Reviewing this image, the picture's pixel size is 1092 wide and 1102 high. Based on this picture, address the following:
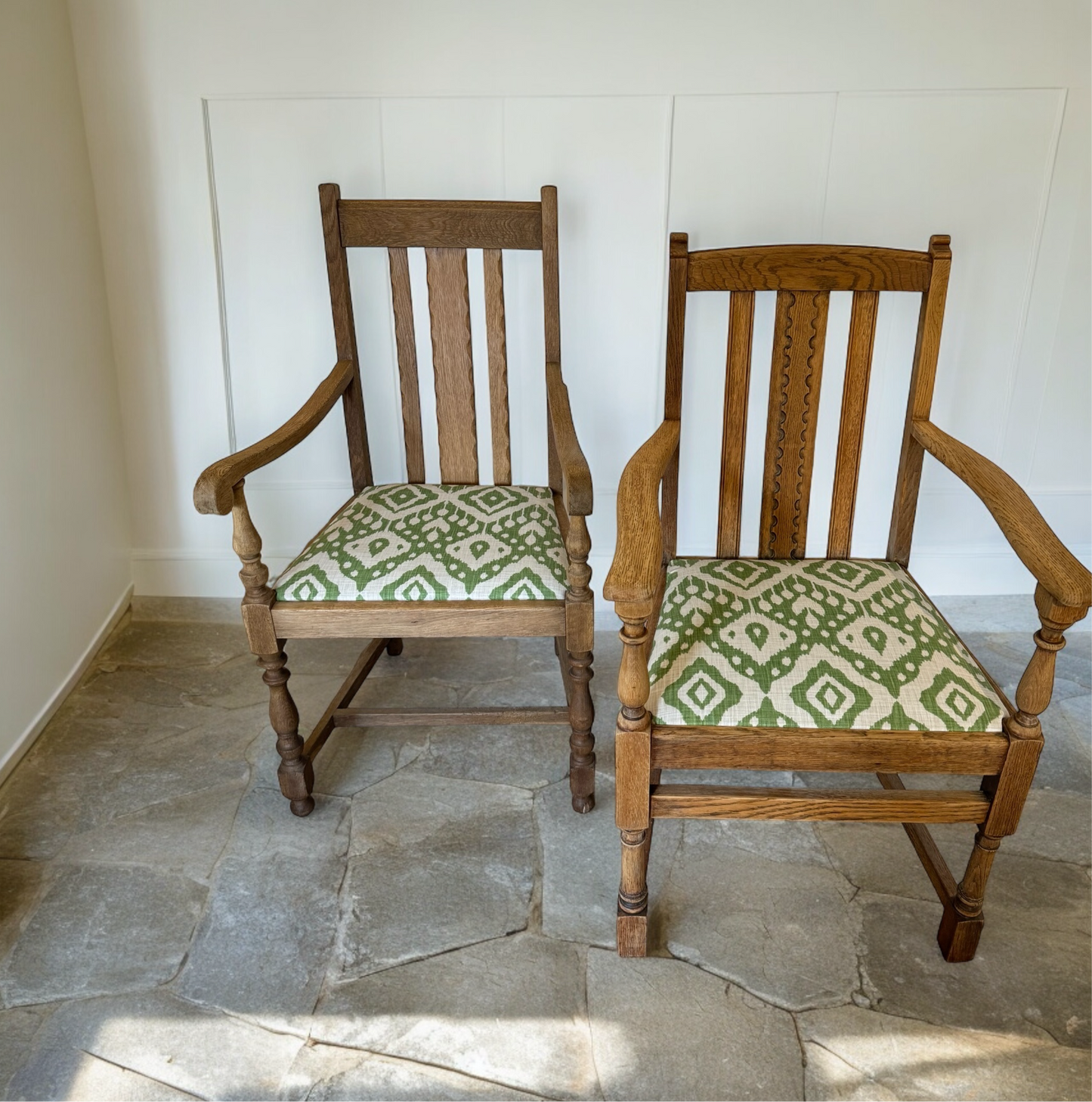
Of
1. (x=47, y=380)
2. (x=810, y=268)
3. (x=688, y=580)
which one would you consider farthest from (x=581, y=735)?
(x=47, y=380)

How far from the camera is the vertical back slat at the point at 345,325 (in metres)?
1.88

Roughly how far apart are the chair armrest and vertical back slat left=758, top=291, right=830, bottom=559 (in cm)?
35

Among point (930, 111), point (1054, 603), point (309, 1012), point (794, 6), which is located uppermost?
point (794, 6)

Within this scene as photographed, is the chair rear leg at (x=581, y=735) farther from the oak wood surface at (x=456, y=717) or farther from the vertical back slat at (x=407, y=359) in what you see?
the vertical back slat at (x=407, y=359)

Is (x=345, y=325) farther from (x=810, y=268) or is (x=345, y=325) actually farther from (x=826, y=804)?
(x=826, y=804)

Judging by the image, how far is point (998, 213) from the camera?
218cm

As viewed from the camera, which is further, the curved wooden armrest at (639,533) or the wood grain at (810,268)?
the wood grain at (810,268)

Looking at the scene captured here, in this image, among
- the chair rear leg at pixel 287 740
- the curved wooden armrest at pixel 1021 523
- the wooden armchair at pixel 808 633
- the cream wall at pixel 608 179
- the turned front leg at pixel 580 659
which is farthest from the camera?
the cream wall at pixel 608 179

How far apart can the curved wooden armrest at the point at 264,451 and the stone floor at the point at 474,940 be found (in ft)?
2.22

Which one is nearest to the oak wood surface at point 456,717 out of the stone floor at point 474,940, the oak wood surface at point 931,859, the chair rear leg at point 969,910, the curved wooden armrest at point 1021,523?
the stone floor at point 474,940

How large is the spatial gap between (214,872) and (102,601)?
1012 mm

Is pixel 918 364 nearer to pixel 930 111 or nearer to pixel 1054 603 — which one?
pixel 1054 603

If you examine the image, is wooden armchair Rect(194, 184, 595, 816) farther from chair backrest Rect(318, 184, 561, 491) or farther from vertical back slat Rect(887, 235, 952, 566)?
vertical back slat Rect(887, 235, 952, 566)

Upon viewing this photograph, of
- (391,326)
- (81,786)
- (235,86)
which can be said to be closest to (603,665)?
(391,326)
